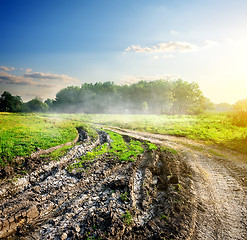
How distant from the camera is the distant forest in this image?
2765 inches

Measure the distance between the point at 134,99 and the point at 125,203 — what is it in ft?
243

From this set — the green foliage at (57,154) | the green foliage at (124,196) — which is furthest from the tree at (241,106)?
the green foliage at (57,154)

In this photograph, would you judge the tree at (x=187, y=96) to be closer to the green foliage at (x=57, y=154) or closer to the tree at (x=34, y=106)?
the tree at (x=34, y=106)

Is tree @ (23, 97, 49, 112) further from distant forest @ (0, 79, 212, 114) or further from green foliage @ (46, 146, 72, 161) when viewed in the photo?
green foliage @ (46, 146, 72, 161)

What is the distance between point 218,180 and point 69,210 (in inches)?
344

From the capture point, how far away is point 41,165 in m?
10.1

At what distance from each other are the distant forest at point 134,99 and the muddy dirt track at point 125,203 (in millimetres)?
59556

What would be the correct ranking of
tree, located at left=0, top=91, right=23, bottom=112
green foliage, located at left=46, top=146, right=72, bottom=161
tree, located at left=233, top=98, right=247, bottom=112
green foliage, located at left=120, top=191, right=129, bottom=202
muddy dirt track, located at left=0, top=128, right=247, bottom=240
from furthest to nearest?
tree, located at left=0, top=91, right=23, bottom=112, tree, located at left=233, top=98, right=247, bottom=112, green foliage, located at left=46, top=146, right=72, bottom=161, green foliage, located at left=120, top=191, right=129, bottom=202, muddy dirt track, located at left=0, top=128, right=247, bottom=240

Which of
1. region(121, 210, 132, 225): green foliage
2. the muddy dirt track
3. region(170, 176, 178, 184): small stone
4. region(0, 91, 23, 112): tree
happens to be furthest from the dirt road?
region(0, 91, 23, 112): tree

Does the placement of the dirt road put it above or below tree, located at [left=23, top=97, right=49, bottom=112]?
below

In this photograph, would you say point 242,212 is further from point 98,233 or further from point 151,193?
point 98,233

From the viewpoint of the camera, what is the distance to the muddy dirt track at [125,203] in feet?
17.7

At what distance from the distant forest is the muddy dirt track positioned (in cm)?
5956

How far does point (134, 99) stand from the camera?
78.9 m
